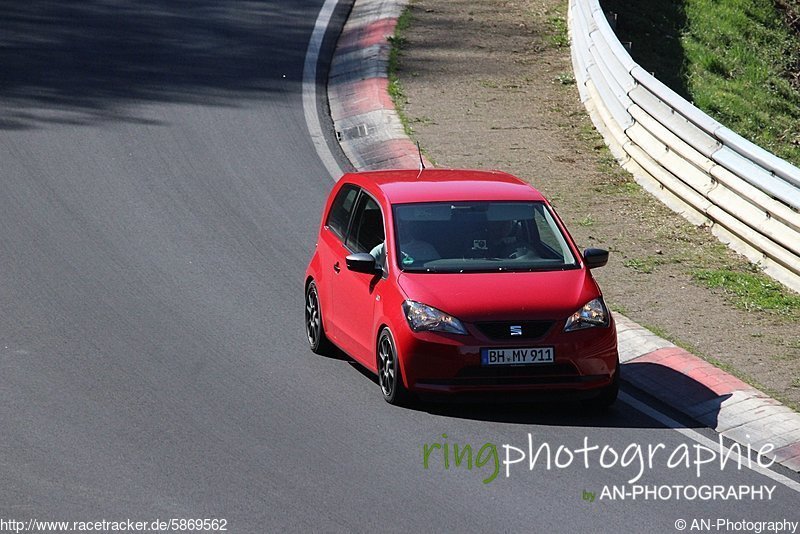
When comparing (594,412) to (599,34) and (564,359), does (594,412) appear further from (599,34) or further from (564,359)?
(599,34)

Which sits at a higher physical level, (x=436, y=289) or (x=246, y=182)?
(x=436, y=289)

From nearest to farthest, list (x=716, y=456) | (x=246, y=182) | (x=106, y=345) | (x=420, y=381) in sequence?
A: (x=716, y=456) → (x=420, y=381) → (x=106, y=345) → (x=246, y=182)

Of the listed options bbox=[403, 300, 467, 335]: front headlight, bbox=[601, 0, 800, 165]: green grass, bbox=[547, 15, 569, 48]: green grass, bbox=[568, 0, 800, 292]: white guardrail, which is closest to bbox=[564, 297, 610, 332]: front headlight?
bbox=[403, 300, 467, 335]: front headlight

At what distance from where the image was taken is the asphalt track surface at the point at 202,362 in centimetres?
838

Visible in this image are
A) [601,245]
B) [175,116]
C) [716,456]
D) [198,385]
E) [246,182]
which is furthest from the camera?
[175,116]

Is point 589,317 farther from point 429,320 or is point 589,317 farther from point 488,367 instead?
point 429,320

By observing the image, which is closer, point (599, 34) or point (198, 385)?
point (198, 385)

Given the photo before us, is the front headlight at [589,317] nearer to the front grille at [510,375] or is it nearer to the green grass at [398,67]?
the front grille at [510,375]

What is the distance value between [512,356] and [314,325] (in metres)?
2.59

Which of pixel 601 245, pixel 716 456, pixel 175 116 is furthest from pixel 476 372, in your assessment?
pixel 175 116

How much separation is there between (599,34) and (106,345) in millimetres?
11080

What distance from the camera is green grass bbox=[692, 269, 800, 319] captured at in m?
13.2

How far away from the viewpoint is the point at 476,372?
1003 cm

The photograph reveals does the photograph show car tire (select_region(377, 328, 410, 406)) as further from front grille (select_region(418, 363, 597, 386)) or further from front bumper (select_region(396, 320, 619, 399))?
front grille (select_region(418, 363, 597, 386))
